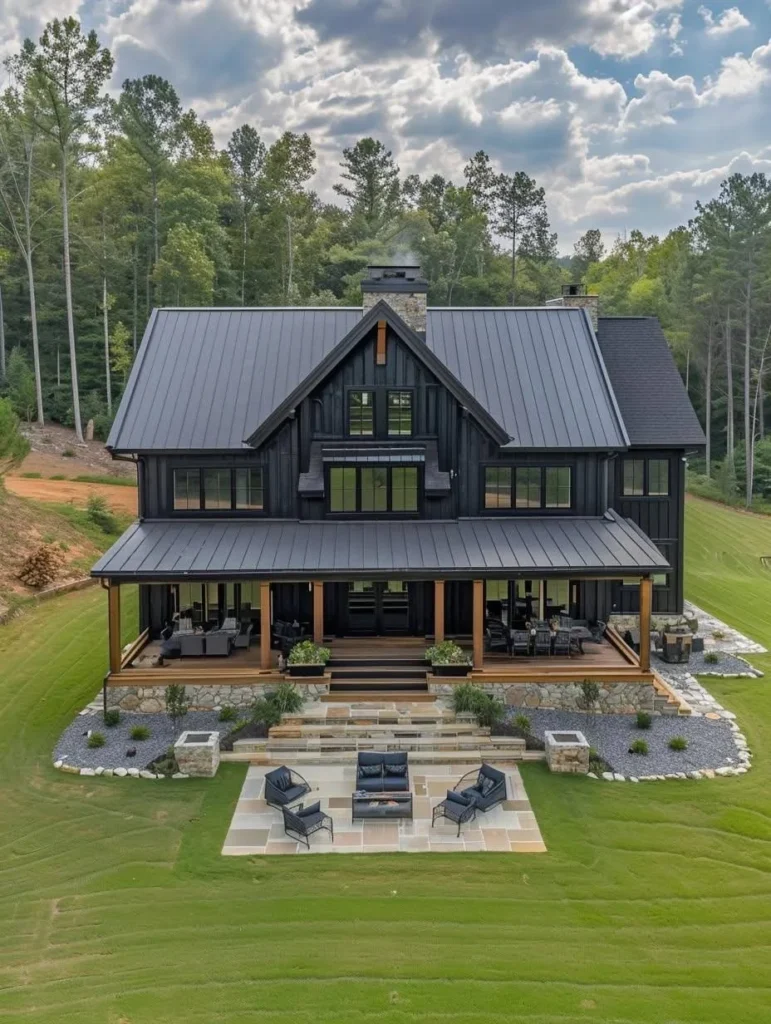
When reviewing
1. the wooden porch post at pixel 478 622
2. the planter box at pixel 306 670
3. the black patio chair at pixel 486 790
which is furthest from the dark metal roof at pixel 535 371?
the black patio chair at pixel 486 790

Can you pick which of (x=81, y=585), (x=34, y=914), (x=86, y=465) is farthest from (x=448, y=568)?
(x=86, y=465)

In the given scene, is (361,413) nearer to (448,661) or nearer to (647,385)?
(448,661)

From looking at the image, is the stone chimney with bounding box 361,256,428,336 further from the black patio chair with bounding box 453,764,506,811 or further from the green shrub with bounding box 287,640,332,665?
the black patio chair with bounding box 453,764,506,811

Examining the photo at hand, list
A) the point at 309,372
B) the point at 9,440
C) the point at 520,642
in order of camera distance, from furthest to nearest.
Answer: the point at 9,440 < the point at 309,372 < the point at 520,642

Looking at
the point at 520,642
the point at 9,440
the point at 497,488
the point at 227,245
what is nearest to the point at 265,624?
the point at 520,642

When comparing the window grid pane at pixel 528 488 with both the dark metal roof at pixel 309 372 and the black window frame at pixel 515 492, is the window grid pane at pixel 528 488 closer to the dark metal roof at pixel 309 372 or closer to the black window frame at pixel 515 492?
the black window frame at pixel 515 492

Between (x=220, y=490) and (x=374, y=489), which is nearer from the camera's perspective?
(x=374, y=489)
